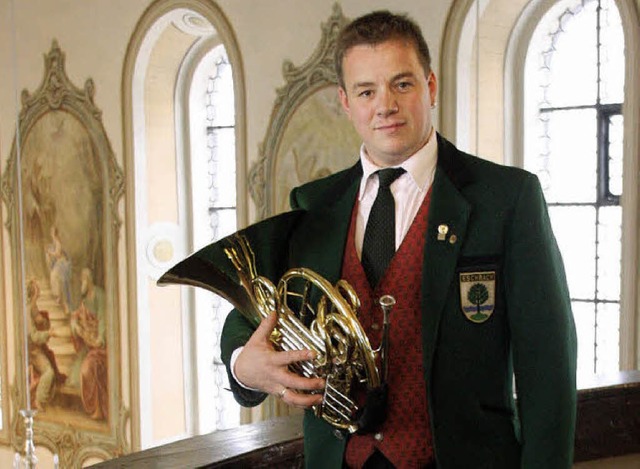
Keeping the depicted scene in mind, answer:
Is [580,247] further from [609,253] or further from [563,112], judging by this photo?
[563,112]

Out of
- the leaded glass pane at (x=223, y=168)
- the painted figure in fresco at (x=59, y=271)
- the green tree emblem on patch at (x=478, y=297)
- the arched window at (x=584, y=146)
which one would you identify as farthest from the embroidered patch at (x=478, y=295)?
the painted figure in fresco at (x=59, y=271)

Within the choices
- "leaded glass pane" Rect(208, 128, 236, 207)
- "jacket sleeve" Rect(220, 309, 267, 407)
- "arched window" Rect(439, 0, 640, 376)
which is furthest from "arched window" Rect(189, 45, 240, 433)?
"jacket sleeve" Rect(220, 309, 267, 407)

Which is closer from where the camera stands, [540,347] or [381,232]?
[540,347]

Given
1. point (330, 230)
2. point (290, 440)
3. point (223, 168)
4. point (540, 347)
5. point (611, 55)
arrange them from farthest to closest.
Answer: point (223, 168) → point (611, 55) → point (290, 440) → point (330, 230) → point (540, 347)

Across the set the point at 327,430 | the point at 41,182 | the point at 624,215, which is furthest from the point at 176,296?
the point at 327,430

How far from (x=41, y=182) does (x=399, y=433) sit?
9636 millimetres

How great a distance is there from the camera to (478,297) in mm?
2289

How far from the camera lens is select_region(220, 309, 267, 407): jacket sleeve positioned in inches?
99.3

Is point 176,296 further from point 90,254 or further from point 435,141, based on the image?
point 435,141

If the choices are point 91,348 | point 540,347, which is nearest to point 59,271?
point 91,348

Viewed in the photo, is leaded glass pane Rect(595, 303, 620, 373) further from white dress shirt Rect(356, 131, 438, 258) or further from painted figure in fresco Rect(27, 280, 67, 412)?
Answer: painted figure in fresco Rect(27, 280, 67, 412)

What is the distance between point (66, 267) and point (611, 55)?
6325mm

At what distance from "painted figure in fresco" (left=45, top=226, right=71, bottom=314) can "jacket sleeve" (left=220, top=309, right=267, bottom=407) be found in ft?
29.2

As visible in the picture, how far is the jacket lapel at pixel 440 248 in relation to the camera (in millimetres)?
2277
